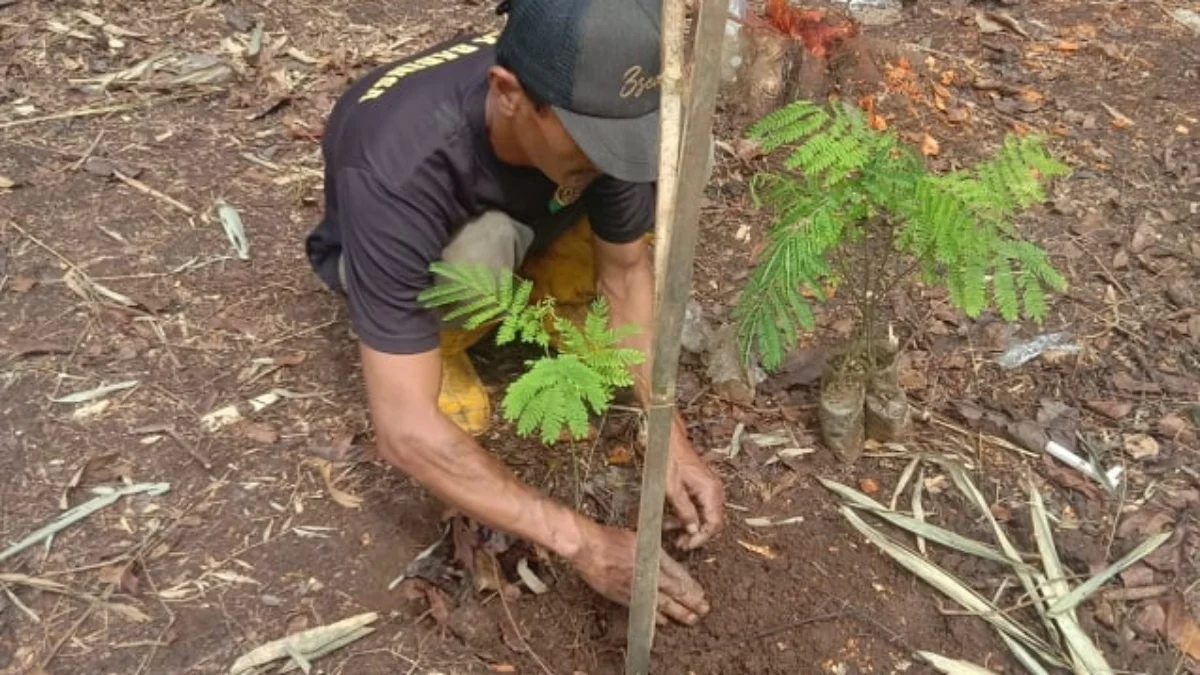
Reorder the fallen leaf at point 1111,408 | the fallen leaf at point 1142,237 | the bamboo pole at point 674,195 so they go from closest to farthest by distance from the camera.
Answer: the bamboo pole at point 674,195
the fallen leaf at point 1111,408
the fallen leaf at point 1142,237

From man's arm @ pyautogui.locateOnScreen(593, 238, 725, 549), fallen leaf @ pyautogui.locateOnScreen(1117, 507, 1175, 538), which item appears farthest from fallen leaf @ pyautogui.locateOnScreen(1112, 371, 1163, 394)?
man's arm @ pyautogui.locateOnScreen(593, 238, 725, 549)

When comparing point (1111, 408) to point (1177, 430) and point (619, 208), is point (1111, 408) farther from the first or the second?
point (619, 208)

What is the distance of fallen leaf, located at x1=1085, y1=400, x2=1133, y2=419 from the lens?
10.7 feet

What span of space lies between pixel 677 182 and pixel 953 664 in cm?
153

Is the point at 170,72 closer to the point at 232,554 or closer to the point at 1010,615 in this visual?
the point at 232,554

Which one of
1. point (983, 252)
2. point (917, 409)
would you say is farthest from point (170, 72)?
point (983, 252)

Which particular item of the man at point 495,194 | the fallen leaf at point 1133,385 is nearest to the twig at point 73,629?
the man at point 495,194

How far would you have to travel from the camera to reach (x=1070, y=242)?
3951 mm

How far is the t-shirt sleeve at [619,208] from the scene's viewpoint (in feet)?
9.50

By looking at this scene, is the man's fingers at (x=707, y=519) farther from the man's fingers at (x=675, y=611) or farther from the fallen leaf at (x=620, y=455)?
the fallen leaf at (x=620, y=455)

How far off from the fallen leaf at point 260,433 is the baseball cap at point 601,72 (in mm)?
1426

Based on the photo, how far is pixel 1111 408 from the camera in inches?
129

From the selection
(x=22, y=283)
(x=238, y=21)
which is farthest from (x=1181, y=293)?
(x=238, y=21)

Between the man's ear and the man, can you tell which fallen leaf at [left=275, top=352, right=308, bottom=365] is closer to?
the man
